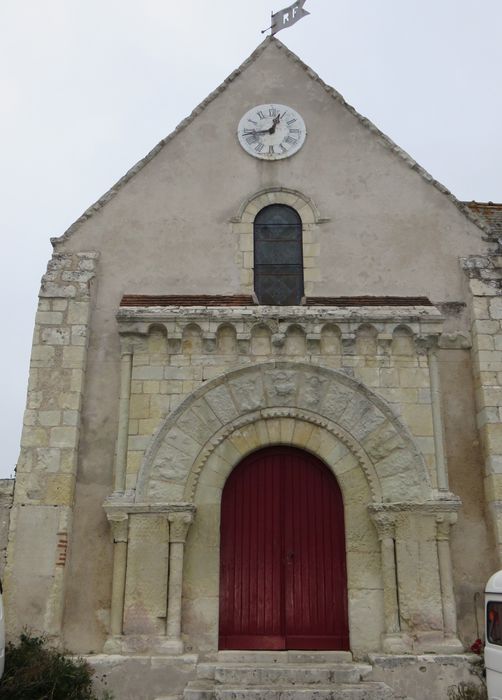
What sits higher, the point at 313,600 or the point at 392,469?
the point at 392,469

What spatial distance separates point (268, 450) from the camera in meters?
9.12

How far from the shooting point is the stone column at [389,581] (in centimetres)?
802

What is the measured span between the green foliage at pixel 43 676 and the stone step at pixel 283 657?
1365 millimetres

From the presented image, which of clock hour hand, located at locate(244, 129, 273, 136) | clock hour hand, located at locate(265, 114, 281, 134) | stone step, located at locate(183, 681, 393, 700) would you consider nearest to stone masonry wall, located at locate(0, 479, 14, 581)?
stone step, located at locate(183, 681, 393, 700)

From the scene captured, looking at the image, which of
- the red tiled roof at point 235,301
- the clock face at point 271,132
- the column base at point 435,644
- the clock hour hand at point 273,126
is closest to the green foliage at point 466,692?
the column base at point 435,644

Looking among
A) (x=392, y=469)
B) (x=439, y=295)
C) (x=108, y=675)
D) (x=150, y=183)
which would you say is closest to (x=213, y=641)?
(x=108, y=675)

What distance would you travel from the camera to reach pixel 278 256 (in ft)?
33.5

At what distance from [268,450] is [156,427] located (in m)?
1.43

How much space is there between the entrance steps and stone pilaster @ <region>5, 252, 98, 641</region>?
1896 millimetres

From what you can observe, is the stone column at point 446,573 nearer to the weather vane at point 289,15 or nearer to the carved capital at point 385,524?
the carved capital at point 385,524

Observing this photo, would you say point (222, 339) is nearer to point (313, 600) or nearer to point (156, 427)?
point (156, 427)

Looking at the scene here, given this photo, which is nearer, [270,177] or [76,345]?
[76,345]

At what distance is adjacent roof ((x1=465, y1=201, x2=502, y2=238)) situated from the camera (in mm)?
10656

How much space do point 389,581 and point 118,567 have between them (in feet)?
10.2
